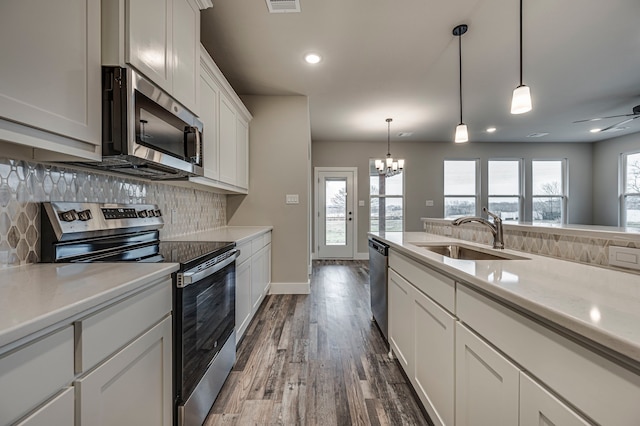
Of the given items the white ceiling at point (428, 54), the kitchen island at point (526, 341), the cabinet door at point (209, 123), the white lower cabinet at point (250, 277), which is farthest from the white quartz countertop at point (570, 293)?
the white ceiling at point (428, 54)

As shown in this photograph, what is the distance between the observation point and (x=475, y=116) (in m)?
4.86

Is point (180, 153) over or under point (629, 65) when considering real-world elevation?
under

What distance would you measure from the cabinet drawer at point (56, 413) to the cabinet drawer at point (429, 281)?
1.25 metres

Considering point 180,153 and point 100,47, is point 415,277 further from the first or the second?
point 100,47

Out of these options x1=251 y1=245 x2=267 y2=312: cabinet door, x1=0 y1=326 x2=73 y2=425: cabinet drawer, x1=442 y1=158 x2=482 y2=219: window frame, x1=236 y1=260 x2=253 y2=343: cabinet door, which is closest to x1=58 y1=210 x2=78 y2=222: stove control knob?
x1=0 y1=326 x2=73 y2=425: cabinet drawer

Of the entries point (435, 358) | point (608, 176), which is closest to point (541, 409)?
point (435, 358)

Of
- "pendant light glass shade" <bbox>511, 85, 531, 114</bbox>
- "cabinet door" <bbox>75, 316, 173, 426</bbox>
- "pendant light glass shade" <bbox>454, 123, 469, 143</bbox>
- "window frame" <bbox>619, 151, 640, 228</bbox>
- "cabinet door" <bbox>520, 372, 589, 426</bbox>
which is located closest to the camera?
"cabinet door" <bbox>520, 372, 589, 426</bbox>

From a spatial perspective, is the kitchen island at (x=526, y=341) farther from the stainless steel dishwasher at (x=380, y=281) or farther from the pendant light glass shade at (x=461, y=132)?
the pendant light glass shade at (x=461, y=132)

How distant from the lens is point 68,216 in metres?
1.25

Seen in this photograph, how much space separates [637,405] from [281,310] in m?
2.91

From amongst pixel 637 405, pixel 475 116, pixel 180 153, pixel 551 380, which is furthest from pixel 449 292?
pixel 475 116

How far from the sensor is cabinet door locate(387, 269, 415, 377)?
1.68m

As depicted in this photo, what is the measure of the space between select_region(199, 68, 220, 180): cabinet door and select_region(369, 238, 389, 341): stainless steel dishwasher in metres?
1.53

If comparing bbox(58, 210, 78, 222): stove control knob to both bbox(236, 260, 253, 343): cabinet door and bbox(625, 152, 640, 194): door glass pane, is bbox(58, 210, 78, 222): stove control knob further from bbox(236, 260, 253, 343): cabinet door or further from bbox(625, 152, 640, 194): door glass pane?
bbox(625, 152, 640, 194): door glass pane
